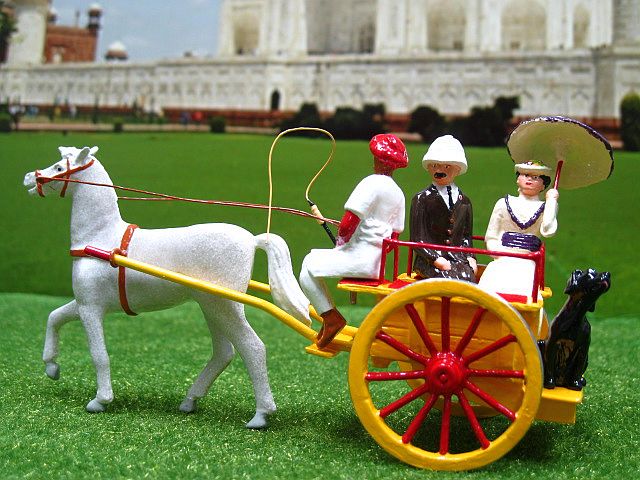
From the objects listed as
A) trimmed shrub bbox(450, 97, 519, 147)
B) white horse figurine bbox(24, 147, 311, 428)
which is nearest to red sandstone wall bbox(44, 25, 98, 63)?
trimmed shrub bbox(450, 97, 519, 147)

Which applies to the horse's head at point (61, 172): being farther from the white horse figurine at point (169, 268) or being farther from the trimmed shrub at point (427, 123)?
the trimmed shrub at point (427, 123)

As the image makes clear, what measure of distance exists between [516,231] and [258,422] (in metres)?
1.63

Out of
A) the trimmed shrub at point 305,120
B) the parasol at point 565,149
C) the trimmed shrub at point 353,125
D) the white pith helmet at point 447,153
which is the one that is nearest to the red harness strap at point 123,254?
the white pith helmet at point 447,153

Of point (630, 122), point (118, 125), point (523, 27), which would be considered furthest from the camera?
point (523, 27)

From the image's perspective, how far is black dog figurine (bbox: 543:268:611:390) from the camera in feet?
10.8

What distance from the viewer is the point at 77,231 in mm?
3963

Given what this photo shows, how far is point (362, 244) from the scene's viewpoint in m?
3.48

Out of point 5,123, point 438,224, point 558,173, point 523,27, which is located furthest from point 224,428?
point 523,27

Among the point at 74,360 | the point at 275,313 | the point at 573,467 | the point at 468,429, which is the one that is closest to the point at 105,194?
the point at 275,313

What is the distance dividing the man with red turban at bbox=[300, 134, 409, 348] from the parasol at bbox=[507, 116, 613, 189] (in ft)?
2.17

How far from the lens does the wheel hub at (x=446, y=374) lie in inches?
127

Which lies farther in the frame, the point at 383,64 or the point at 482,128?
the point at 383,64

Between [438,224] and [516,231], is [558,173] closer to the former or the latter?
[516,231]

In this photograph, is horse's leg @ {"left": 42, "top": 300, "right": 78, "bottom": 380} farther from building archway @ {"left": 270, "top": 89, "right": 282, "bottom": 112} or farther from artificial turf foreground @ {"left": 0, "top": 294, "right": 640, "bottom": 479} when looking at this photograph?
building archway @ {"left": 270, "top": 89, "right": 282, "bottom": 112}
